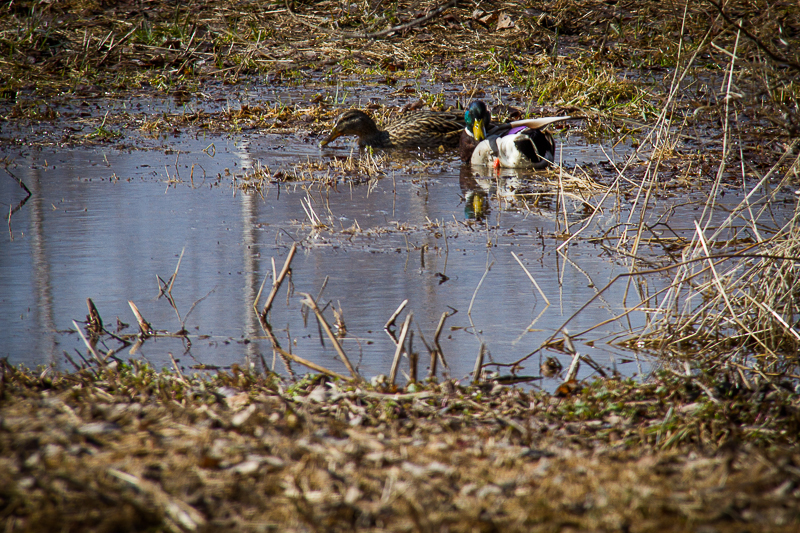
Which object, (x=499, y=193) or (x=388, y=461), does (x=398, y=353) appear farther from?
(x=499, y=193)

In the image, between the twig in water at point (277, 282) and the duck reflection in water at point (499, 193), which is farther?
the duck reflection in water at point (499, 193)

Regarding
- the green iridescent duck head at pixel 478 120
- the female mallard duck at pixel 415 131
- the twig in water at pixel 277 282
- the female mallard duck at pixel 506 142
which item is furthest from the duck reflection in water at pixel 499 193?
the twig in water at pixel 277 282

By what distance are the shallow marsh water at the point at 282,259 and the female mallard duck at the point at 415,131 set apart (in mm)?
1284

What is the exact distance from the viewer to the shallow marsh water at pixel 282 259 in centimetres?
460

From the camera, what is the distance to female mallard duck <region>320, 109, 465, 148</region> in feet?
32.1

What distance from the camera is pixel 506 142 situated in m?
8.62

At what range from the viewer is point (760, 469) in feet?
9.08

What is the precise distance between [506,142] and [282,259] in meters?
3.65

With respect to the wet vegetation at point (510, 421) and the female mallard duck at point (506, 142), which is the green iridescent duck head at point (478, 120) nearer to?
the female mallard duck at point (506, 142)

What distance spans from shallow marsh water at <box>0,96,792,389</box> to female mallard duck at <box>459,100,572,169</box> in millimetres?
400

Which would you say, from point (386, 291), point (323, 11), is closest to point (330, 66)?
point (323, 11)

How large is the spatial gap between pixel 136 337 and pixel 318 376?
115cm

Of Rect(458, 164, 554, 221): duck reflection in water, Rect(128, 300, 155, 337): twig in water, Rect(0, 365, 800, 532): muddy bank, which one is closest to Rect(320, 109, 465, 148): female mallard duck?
Rect(458, 164, 554, 221): duck reflection in water

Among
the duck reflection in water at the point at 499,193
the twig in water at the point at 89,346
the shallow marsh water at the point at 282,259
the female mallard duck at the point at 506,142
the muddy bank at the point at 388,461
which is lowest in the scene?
the muddy bank at the point at 388,461
